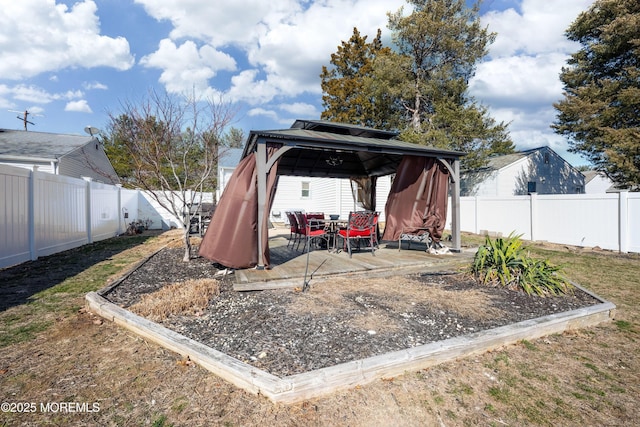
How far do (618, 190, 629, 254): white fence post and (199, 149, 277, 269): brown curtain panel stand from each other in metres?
9.52

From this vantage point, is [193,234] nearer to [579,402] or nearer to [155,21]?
[155,21]

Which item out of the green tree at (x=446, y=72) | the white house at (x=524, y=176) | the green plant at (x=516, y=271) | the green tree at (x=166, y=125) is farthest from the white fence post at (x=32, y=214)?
the white house at (x=524, y=176)

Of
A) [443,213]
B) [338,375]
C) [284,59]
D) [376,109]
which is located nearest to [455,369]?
[338,375]

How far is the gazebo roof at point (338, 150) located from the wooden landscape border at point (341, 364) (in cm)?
326

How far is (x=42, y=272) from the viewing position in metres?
5.52

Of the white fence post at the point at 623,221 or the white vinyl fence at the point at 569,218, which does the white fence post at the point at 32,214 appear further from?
the white fence post at the point at 623,221

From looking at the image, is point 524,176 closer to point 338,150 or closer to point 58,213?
point 338,150

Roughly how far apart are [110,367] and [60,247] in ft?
23.8

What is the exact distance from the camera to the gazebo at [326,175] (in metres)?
4.88

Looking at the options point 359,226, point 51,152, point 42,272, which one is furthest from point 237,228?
point 51,152

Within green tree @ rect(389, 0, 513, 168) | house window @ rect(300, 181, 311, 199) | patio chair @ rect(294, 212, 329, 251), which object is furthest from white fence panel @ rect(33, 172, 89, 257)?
green tree @ rect(389, 0, 513, 168)

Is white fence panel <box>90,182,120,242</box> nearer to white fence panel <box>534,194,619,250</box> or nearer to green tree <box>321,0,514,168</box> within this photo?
green tree <box>321,0,514,168</box>

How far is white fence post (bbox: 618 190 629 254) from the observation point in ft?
26.0

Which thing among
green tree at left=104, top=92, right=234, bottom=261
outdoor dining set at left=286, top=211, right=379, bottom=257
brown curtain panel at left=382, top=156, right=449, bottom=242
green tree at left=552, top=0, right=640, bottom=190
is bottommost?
outdoor dining set at left=286, top=211, right=379, bottom=257
